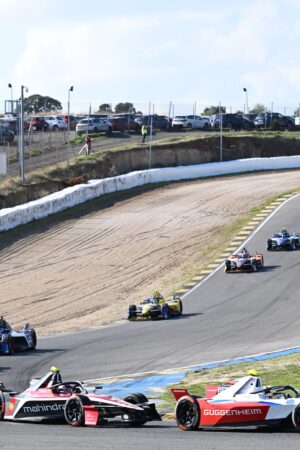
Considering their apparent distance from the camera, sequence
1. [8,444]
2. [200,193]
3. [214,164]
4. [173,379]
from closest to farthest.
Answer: [8,444], [173,379], [200,193], [214,164]

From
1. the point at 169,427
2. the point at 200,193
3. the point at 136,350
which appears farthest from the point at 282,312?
the point at 200,193

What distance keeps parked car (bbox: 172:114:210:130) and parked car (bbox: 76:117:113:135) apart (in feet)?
19.9

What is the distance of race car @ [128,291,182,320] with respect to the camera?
1145 inches

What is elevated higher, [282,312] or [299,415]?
[299,415]

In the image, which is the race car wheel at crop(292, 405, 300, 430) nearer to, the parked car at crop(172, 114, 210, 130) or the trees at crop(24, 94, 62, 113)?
the parked car at crop(172, 114, 210, 130)

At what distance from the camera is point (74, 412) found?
49.3ft

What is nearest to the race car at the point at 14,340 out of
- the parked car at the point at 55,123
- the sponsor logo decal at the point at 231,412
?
the sponsor logo decal at the point at 231,412

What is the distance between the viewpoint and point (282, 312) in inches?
1147

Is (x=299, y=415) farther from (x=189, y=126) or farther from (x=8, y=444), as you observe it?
(x=189, y=126)

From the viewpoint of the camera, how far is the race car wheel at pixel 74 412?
48.8 ft

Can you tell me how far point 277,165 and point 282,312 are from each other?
3575cm

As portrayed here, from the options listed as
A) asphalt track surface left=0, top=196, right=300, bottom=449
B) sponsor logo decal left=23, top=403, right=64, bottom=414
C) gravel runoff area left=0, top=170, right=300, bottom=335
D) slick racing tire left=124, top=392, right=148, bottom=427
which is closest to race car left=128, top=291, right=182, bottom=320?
asphalt track surface left=0, top=196, right=300, bottom=449

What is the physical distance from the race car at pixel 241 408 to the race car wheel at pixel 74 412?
4.62 feet

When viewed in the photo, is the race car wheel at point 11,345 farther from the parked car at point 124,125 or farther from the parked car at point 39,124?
the parked car at point 39,124
